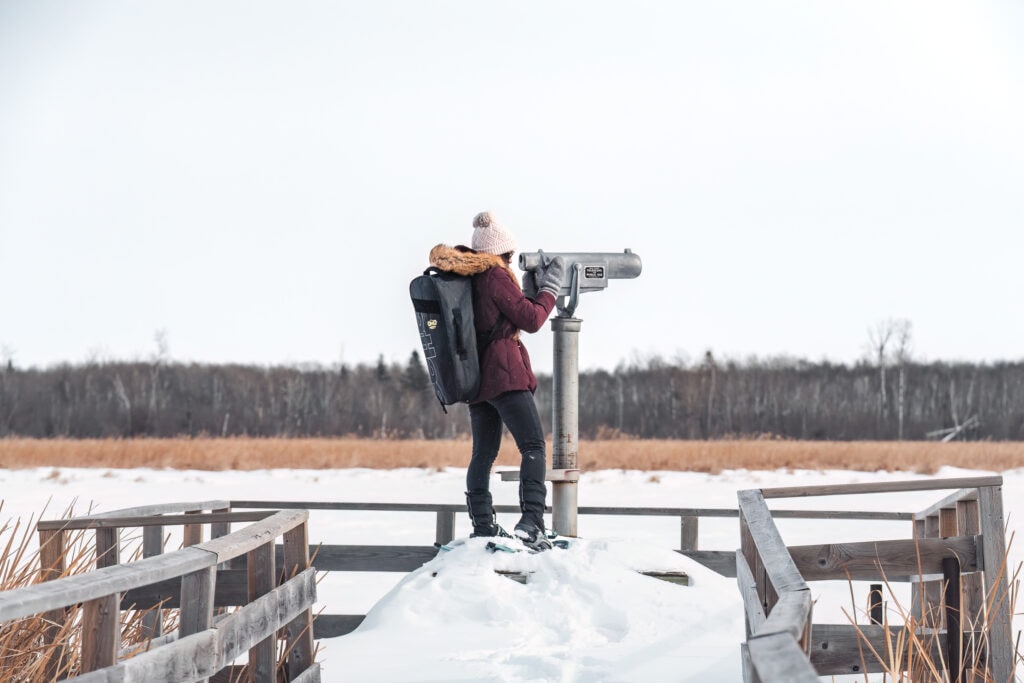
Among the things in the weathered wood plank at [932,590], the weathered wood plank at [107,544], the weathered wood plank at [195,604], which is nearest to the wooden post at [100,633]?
the weathered wood plank at [195,604]

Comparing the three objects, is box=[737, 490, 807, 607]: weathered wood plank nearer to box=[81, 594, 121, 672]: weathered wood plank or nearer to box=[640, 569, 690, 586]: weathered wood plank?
box=[81, 594, 121, 672]: weathered wood plank

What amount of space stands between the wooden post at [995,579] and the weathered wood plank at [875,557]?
0.06 meters

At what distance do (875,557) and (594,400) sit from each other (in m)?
57.8

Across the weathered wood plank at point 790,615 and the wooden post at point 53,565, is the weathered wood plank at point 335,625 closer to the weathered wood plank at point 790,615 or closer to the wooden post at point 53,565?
the wooden post at point 53,565

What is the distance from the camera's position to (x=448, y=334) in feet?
19.2

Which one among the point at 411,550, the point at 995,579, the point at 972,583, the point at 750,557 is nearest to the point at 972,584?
the point at 972,583

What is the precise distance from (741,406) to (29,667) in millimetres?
57394

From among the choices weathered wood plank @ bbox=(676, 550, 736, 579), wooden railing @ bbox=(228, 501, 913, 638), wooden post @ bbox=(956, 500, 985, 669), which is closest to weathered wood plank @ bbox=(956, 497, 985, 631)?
wooden post @ bbox=(956, 500, 985, 669)

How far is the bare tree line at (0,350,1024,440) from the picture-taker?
55.5 m

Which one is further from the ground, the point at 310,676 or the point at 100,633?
the point at 100,633

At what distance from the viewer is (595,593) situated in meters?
5.90

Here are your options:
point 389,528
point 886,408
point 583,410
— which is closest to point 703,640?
point 389,528

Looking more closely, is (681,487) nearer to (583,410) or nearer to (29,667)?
(29,667)

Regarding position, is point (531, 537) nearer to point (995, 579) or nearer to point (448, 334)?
point (448, 334)
